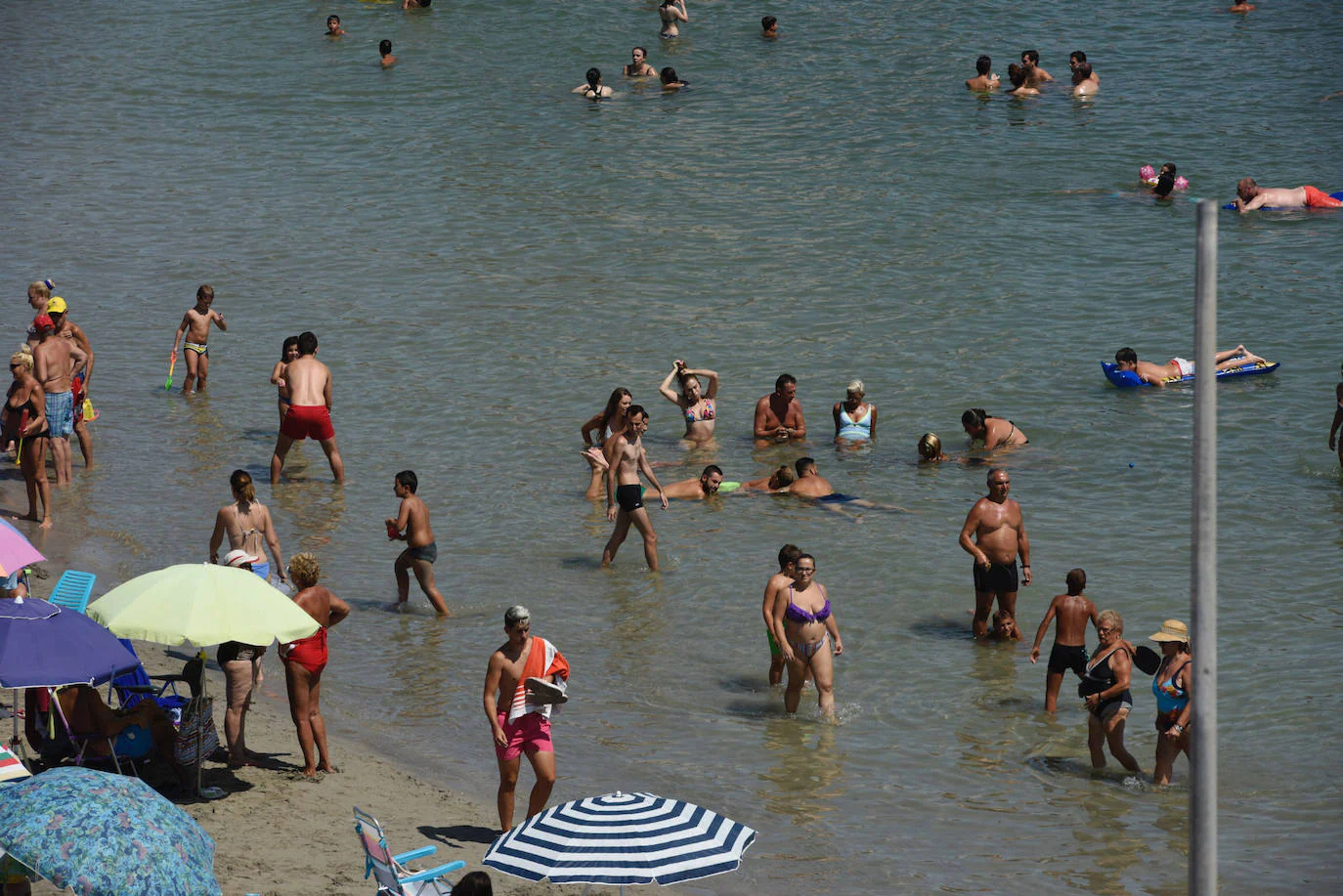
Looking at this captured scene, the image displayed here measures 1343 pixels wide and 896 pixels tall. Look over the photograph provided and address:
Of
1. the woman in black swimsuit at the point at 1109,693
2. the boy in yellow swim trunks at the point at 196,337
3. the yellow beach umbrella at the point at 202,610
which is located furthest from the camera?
the boy in yellow swim trunks at the point at 196,337

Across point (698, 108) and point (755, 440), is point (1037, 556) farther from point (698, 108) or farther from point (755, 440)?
point (698, 108)

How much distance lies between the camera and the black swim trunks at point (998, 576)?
12344 mm

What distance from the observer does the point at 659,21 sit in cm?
3397

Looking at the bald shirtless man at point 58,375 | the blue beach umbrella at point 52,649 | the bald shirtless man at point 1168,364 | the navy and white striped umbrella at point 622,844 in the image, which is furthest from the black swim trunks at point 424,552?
the bald shirtless man at point 1168,364

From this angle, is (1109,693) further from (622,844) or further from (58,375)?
(58,375)

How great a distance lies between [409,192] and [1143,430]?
1428cm

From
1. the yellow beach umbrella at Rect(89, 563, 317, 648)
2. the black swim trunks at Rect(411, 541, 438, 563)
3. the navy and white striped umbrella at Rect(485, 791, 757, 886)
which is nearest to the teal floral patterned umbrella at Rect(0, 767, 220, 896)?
the navy and white striped umbrella at Rect(485, 791, 757, 886)

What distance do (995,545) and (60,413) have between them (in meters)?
9.14

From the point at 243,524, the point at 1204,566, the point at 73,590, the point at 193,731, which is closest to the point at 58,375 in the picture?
the point at 243,524

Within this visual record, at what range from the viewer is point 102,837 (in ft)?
21.9

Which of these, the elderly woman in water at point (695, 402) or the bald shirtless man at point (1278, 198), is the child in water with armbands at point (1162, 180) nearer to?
the bald shirtless man at point (1278, 198)

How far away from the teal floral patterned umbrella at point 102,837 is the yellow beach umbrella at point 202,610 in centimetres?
156

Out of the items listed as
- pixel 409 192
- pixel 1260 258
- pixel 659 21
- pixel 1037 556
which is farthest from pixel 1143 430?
pixel 659 21

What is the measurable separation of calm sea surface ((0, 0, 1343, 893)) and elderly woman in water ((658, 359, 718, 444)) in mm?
336
